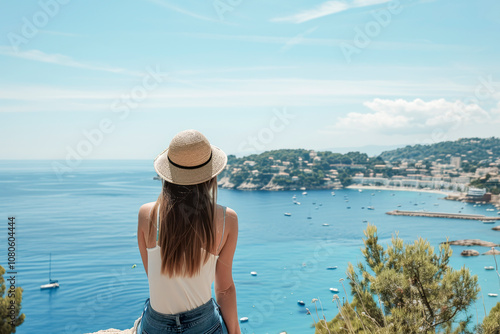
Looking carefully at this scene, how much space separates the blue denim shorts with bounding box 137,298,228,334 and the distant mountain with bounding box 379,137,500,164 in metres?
72.7

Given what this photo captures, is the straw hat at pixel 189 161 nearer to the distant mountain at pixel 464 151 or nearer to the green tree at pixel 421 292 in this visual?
the green tree at pixel 421 292

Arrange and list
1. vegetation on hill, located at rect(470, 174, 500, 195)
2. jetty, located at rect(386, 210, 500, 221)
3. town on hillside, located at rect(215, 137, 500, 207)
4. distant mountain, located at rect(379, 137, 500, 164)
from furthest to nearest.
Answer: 1. distant mountain, located at rect(379, 137, 500, 164)
2. town on hillside, located at rect(215, 137, 500, 207)
3. vegetation on hill, located at rect(470, 174, 500, 195)
4. jetty, located at rect(386, 210, 500, 221)

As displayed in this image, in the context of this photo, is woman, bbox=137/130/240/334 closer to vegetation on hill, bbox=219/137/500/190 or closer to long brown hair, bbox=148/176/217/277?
long brown hair, bbox=148/176/217/277

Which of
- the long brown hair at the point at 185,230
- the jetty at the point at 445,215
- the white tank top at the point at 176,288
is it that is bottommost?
the jetty at the point at 445,215

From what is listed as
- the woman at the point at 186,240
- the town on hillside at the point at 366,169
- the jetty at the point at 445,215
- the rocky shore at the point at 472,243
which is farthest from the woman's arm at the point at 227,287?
the town on hillside at the point at 366,169

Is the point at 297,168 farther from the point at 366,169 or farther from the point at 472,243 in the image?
the point at 472,243

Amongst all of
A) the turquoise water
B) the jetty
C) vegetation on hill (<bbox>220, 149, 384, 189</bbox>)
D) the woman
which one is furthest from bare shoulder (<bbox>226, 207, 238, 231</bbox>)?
vegetation on hill (<bbox>220, 149, 384, 189</bbox>)

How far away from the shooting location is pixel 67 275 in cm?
2589

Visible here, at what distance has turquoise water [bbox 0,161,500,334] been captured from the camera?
811 inches

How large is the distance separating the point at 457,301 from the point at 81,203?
167 feet

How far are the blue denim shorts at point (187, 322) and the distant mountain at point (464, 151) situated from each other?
7272 cm

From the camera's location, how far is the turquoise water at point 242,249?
67.6 ft

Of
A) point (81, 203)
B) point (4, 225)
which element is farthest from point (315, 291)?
point (81, 203)

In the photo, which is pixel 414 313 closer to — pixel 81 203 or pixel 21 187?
pixel 81 203
